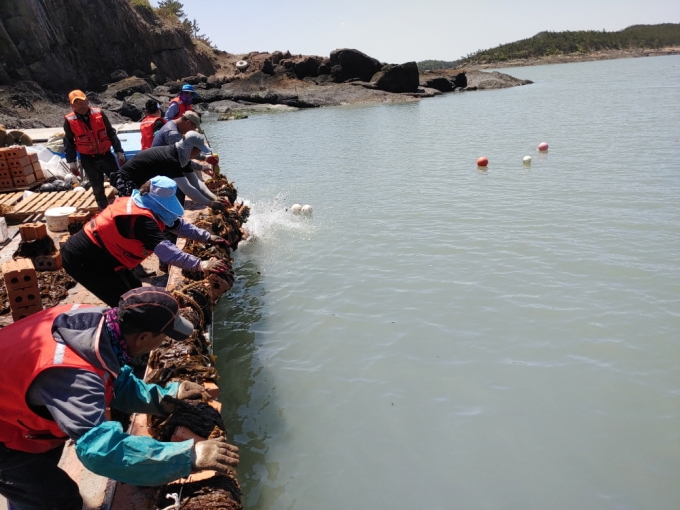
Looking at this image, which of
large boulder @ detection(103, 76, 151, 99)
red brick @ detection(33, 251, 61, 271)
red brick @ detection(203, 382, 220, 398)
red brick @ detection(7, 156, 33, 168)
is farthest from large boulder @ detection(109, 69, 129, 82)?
red brick @ detection(203, 382, 220, 398)

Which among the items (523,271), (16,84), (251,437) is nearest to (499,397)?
(251,437)

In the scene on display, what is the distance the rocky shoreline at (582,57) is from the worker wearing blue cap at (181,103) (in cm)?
8287

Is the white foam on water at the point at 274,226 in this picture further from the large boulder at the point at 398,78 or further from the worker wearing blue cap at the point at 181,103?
the large boulder at the point at 398,78

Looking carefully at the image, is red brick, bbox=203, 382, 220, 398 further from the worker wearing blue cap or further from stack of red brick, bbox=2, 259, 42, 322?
the worker wearing blue cap

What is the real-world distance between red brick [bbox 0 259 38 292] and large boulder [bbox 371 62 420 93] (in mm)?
41679

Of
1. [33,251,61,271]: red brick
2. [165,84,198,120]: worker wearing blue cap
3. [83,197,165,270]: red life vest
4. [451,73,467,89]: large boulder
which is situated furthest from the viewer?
[451,73,467,89]: large boulder

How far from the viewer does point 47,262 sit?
20.5ft

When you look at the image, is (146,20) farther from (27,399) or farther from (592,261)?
(27,399)

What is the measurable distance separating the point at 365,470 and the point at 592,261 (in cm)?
512

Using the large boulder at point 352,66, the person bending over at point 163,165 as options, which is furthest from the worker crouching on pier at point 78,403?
the large boulder at point 352,66

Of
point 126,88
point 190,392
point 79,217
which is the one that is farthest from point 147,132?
point 126,88

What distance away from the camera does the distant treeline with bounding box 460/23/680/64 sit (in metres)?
86.8

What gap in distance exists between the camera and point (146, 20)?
42719 millimetres

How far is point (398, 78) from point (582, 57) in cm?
5483
